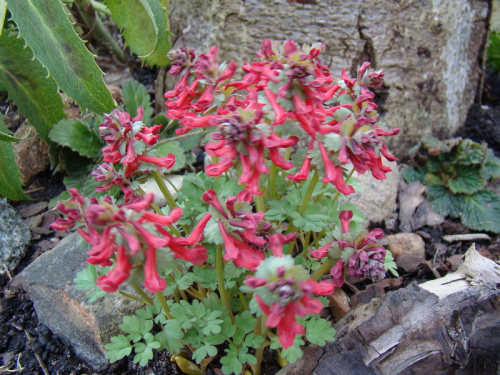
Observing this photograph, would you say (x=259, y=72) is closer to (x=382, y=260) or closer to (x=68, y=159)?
(x=382, y=260)

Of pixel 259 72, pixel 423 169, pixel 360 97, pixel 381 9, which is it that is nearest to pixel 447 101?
pixel 423 169

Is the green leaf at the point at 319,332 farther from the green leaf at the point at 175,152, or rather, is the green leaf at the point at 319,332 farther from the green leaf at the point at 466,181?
the green leaf at the point at 466,181

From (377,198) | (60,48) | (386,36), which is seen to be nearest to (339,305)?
(377,198)

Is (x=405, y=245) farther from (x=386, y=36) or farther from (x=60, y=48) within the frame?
(x=60, y=48)

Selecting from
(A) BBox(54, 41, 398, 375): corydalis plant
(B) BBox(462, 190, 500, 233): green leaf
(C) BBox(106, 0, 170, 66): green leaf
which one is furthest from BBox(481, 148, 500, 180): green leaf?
(C) BBox(106, 0, 170, 66): green leaf

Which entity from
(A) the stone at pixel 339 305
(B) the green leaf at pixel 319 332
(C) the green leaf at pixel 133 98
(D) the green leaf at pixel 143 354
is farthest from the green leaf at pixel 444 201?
(D) the green leaf at pixel 143 354

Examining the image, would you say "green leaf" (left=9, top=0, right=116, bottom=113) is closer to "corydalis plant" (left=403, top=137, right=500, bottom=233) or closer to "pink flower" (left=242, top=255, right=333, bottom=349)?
"pink flower" (left=242, top=255, right=333, bottom=349)
